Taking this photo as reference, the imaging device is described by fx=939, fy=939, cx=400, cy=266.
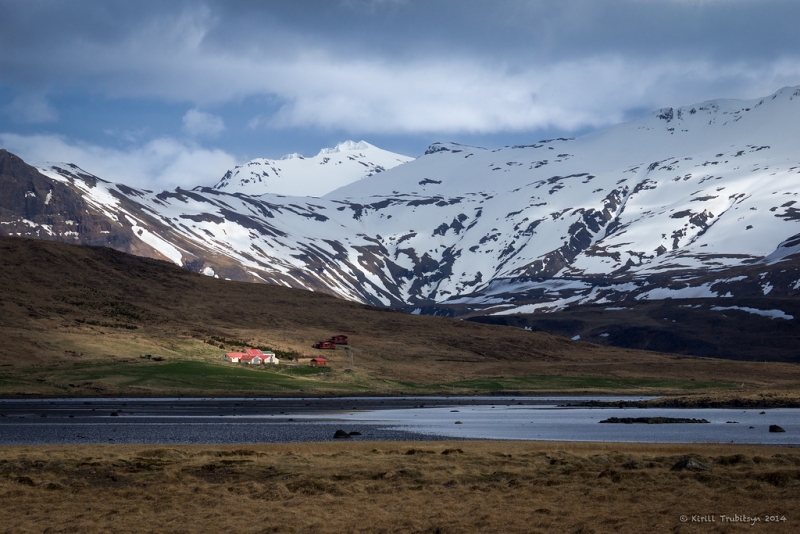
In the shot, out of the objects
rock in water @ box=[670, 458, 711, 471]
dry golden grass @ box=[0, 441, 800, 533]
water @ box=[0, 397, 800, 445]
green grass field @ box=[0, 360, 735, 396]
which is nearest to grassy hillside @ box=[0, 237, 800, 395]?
green grass field @ box=[0, 360, 735, 396]

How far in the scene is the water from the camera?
170 feet

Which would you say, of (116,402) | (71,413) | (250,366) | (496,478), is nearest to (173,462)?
(496,478)

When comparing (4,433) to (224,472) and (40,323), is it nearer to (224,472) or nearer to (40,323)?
(224,472)

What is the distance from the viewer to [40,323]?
493ft

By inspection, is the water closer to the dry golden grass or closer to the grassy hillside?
the dry golden grass

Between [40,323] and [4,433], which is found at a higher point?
[40,323]

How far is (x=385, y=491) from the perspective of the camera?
28109 mm

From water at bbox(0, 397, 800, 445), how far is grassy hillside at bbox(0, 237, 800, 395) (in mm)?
16117

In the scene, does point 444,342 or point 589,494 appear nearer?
point 589,494

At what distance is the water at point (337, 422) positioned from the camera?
5178 centimetres

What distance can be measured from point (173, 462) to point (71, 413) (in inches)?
1621

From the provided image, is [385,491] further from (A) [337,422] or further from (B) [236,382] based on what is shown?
(B) [236,382]

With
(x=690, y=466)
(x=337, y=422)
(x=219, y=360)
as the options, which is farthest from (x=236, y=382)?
(x=690, y=466)

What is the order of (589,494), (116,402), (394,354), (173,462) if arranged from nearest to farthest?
(589,494)
(173,462)
(116,402)
(394,354)
